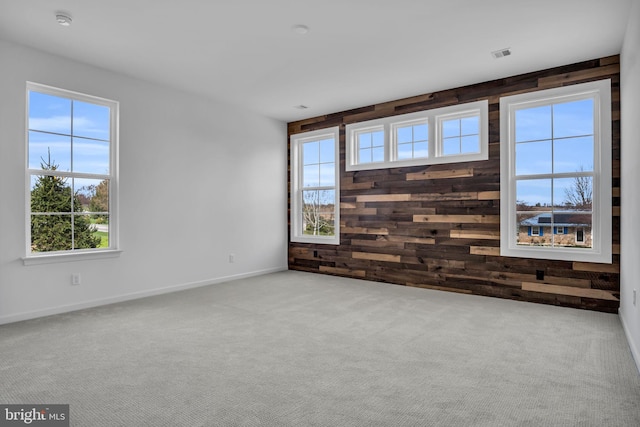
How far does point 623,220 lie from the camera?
145 inches

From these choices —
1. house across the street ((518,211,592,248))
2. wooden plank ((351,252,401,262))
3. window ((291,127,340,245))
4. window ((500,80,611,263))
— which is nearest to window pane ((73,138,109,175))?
A: window ((291,127,340,245))

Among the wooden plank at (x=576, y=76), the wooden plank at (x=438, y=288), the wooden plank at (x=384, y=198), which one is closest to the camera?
the wooden plank at (x=576, y=76)

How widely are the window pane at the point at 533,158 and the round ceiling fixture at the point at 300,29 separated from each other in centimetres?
286

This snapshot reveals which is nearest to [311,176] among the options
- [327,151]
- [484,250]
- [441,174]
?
[327,151]

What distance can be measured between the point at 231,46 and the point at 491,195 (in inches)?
136

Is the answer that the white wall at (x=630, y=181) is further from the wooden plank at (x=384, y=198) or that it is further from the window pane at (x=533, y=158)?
the wooden plank at (x=384, y=198)

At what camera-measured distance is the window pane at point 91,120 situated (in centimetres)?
424

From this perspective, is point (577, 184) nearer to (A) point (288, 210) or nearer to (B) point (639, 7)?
(B) point (639, 7)

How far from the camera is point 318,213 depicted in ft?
21.6

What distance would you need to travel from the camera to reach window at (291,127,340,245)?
6.29 m

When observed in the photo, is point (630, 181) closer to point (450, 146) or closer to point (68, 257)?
point (450, 146)


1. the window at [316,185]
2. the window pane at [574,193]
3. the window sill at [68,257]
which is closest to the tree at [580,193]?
the window pane at [574,193]

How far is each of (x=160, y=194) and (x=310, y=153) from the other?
2.72m

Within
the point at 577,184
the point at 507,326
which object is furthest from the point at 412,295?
the point at 577,184
